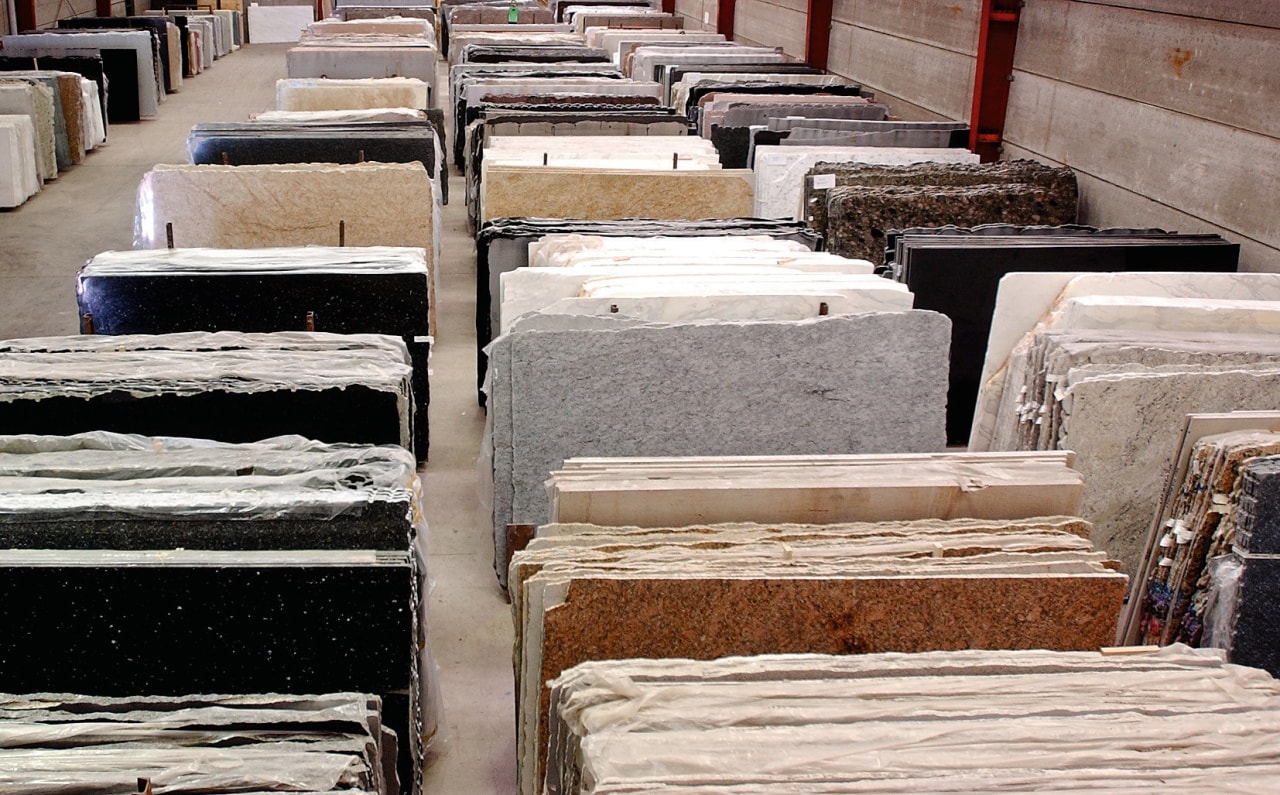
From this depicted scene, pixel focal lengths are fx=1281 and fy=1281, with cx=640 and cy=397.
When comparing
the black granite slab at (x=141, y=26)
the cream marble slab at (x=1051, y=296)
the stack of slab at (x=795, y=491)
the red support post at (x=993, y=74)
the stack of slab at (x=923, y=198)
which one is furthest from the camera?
the black granite slab at (x=141, y=26)

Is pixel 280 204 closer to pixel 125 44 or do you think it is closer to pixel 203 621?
pixel 203 621

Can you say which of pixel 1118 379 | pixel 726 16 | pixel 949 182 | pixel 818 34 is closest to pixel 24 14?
pixel 726 16

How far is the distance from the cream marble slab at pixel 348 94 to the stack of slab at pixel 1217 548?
7.07 metres

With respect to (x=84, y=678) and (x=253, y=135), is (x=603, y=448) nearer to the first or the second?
(x=84, y=678)

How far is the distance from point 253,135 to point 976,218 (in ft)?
12.8

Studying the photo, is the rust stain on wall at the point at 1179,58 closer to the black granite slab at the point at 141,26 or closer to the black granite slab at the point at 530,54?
the black granite slab at the point at 530,54

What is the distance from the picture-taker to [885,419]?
3975mm

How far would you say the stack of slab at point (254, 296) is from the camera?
191 inches

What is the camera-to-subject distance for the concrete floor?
3.57 m

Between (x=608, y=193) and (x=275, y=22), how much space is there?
1947 cm

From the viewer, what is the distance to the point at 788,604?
8.52ft

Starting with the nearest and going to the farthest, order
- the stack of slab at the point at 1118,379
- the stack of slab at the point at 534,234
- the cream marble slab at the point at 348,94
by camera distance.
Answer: the stack of slab at the point at 1118,379 < the stack of slab at the point at 534,234 < the cream marble slab at the point at 348,94

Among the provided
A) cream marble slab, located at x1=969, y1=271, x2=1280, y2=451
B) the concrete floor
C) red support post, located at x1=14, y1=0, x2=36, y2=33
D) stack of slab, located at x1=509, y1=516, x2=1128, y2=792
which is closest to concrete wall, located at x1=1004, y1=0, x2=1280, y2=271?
cream marble slab, located at x1=969, y1=271, x2=1280, y2=451

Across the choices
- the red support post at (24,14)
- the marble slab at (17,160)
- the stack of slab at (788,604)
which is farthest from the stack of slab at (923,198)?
the red support post at (24,14)
